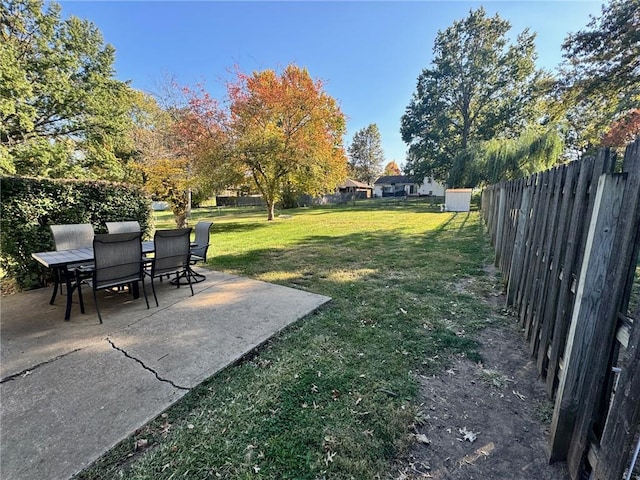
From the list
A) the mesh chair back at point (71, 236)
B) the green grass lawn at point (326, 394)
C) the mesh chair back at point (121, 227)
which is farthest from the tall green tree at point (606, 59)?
the mesh chair back at point (71, 236)

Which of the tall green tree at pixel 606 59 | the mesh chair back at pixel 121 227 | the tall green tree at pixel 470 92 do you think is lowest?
the mesh chair back at pixel 121 227

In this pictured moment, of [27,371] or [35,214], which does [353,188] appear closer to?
[35,214]

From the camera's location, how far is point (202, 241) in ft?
16.8

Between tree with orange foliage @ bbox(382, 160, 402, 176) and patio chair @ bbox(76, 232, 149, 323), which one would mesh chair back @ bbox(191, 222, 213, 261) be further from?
tree with orange foliage @ bbox(382, 160, 402, 176)

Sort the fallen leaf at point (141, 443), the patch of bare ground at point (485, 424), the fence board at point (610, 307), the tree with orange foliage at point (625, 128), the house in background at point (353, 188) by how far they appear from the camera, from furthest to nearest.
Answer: the house in background at point (353, 188) < the tree with orange foliage at point (625, 128) < the fallen leaf at point (141, 443) < the patch of bare ground at point (485, 424) < the fence board at point (610, 307)

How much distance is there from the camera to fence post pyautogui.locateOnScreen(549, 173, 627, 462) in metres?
1.31

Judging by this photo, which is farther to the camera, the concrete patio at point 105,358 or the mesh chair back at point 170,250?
the mesh chair back at point 170,250

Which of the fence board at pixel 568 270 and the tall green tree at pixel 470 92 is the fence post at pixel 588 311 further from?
the tall green tree at pixel 470 92

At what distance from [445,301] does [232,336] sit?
2.95m

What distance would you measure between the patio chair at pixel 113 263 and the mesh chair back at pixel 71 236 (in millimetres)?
1115

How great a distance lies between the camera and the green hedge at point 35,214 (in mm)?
4336

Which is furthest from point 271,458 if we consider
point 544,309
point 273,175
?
point 273,175

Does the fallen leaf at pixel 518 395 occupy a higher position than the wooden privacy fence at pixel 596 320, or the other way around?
the wooden privacy fence at pixel 596 320

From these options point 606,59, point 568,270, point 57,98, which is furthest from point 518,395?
point 57,98
